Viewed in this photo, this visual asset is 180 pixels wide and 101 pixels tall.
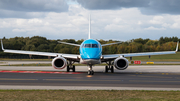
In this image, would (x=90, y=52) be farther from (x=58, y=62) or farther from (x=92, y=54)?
(x=58, y=62)

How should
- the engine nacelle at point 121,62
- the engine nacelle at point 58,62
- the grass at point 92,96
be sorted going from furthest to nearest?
1. the engine nacelle at point 121,62
2. the engine nacelle at point 58,62
3. the grass at point 92,96

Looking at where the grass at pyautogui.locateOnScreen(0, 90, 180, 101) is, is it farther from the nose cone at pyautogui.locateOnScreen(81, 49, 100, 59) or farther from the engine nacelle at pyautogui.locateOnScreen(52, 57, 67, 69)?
the engine nacelle at pyautogui.locateOnScreen(52, 57, 67, 69)

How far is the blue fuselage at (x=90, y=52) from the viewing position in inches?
981

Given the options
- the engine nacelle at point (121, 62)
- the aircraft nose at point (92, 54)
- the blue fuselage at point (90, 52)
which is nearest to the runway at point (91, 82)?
the blue fuselage at point (90, 52)

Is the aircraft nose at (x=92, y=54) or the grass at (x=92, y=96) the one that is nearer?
the grass at (x=92, y=96)

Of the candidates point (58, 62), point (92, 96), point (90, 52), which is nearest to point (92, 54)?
point (90, 52)

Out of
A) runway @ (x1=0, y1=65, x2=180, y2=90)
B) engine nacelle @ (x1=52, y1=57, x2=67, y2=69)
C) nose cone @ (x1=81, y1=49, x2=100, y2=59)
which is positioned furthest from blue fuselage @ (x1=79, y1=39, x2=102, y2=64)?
runway @ (x1=0, y1=65, x2=180, y2=90)

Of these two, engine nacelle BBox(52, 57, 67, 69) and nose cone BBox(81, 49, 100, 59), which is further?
engine nacelle BBox(52, 57, 67, 69)

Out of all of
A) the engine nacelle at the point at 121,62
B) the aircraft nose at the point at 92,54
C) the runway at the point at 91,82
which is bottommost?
the runway at the point at 91,82

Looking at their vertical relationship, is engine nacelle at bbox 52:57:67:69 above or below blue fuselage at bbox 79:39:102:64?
below

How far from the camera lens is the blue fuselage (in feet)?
81.7

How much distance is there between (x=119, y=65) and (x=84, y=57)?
4704mm

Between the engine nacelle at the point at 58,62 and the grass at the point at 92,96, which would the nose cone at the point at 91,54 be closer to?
the engine nacelle at the point at 58,62

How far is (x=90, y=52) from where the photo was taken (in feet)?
82.9
